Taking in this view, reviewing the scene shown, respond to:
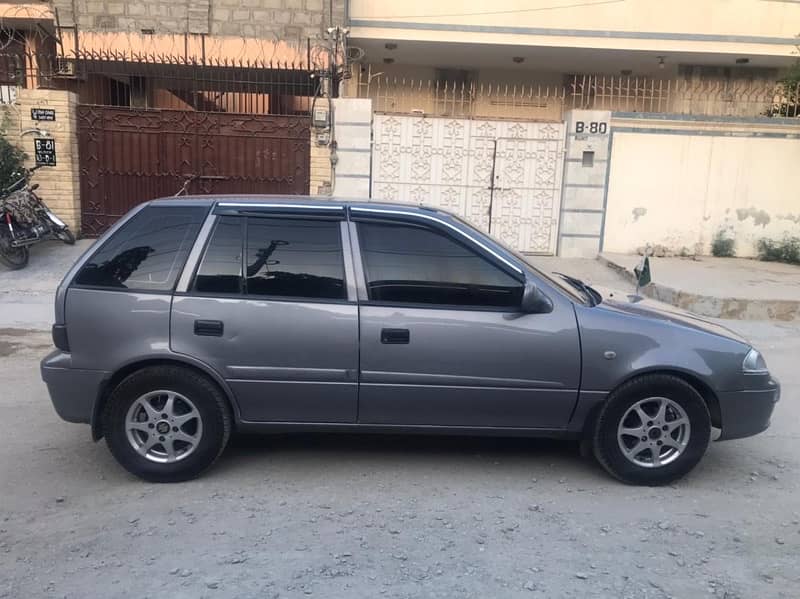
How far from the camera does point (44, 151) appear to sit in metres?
11.5

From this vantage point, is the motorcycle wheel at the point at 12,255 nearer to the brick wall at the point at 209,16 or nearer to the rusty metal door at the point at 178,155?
the rusty metal door at the point at 178,155

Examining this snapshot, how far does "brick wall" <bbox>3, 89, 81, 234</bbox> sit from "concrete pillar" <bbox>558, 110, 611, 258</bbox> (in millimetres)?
8229

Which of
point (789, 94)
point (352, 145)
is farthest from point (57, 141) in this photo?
point (789, 94)

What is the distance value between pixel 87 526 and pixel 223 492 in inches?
28.9

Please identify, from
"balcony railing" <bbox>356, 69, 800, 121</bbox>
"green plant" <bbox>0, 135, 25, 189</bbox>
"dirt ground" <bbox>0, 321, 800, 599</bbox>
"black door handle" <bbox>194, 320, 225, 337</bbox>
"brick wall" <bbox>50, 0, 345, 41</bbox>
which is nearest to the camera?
"dirt ground" <bbox>0, 321, 800, 599</bbox>

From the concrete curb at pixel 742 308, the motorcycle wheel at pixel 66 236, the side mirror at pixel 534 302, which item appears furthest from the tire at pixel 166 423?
the motorcycle wheel at pixel 66 236

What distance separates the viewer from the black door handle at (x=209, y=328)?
13.5ft

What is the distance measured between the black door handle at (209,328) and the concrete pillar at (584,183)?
9.35 meters

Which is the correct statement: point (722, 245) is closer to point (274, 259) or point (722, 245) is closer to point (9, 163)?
point (274, 259)

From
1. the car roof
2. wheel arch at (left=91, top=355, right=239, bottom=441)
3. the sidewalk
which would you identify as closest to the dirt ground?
wheel arch at (left=91, top=355, right=239, bottom=441)

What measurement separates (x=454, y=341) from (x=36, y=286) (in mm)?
8004

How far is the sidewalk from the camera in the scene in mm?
8625

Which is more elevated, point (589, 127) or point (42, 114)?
point (589, 127)

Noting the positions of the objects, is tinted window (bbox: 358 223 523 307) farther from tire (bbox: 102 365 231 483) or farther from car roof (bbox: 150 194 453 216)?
tire (bbox: 102 365 231 483)
